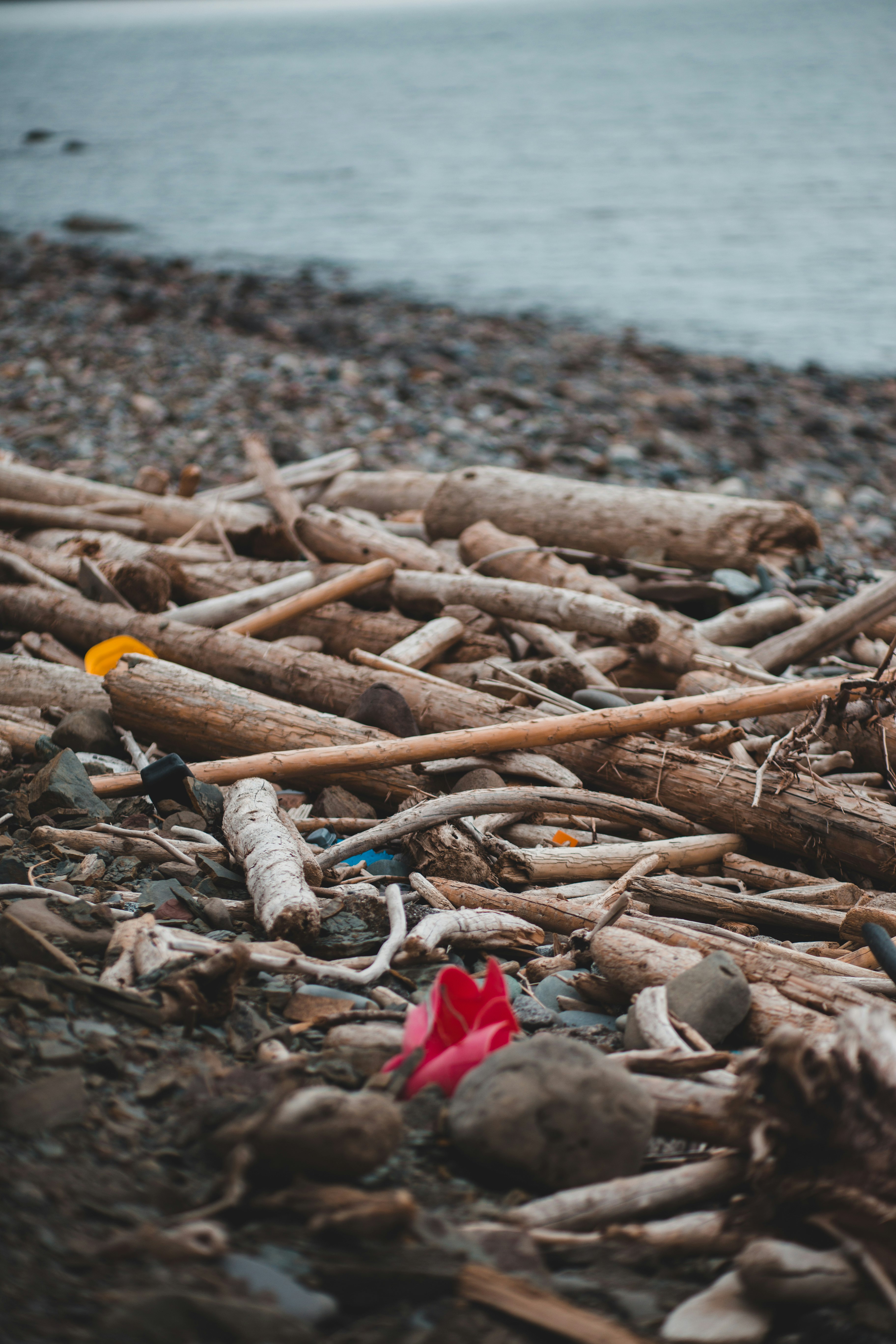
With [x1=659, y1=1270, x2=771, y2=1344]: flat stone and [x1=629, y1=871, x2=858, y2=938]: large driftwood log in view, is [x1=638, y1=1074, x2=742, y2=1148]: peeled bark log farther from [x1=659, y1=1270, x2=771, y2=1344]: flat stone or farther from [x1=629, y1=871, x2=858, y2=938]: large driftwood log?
[x1=629, y1=871, x2=858, y2=938]: large driftwood log

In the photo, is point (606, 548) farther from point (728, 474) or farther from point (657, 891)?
point (728, 474)

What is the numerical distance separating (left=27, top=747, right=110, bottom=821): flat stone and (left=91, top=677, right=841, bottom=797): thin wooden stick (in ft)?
0.25

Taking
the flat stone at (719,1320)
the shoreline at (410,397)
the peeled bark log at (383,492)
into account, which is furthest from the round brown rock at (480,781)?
the shoreline at (410,397)

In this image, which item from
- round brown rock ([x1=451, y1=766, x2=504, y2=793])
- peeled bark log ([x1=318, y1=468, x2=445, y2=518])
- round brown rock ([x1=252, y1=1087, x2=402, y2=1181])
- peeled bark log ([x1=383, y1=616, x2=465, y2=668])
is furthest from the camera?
peeled bark log ([x1=318, y1=468, x2=445, y2=518])

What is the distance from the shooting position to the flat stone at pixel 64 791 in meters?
3.38

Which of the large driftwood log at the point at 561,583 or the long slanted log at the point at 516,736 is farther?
the large driftwood log at the point at 561,583

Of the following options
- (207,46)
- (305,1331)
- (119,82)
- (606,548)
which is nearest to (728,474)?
(606,548)

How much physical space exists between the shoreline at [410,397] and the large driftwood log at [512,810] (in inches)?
222

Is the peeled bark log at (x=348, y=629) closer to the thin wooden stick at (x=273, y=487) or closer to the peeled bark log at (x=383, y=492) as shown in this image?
the thin wooden stick at (x=273, y=487)

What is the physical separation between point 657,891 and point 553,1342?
1817 mm

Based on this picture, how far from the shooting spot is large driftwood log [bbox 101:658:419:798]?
3688 mm

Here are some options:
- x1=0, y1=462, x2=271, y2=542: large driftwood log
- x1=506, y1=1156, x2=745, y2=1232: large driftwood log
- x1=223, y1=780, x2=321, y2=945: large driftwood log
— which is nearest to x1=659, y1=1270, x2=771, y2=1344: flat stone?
x1=506, y1=1156, x2=745, y2=1232: large driftwood log

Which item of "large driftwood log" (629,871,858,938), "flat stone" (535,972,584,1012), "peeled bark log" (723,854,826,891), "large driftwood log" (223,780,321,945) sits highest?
"large driftwood log" (223,780,321,945)

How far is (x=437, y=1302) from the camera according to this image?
4.99 ft
